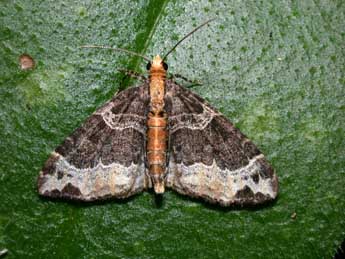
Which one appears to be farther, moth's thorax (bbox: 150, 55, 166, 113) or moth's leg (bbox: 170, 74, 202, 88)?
moth's leg (bbox: 170, 74, 202, 88)

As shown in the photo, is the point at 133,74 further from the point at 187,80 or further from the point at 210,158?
the point at 210,158

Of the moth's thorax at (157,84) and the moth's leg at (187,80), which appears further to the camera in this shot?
the moth's leg at (187,80)

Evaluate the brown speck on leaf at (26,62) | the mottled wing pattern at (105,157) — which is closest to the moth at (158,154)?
the mottled wing pattern at (105,157)

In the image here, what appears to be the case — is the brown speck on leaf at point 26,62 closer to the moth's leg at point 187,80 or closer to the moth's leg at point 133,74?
the moth's leg at point 133,74

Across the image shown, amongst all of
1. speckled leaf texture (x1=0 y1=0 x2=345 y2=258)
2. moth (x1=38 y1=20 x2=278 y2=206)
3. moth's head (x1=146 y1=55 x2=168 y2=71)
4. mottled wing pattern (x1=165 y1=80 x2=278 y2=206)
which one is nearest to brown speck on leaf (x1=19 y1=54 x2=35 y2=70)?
speckled leaf texture (x1=0 y1=0 x2=345 y2=258)

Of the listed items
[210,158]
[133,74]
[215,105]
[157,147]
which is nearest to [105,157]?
[157,147]

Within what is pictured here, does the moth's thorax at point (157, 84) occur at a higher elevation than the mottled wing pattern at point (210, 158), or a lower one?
higher

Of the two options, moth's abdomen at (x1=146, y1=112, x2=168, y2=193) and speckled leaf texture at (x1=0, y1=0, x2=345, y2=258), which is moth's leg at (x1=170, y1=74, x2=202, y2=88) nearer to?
speckled leaf texture at (x1=0, y1=0, x2=345, y2=258)
